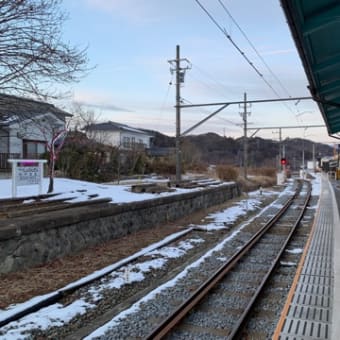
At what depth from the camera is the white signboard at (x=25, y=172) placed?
42.0 feet

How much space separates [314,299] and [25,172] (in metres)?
9.48

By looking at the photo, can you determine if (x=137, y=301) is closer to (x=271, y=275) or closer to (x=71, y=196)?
(x=271, y=275)

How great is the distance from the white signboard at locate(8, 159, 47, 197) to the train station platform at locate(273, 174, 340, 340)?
8.19 metres

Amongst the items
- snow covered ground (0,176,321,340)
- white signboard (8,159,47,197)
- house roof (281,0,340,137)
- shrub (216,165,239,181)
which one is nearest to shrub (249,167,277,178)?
shrub (216,165,239,181)

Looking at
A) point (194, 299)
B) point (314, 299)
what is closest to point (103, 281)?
point (194, 299)

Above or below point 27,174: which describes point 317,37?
above

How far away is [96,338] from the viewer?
18.3 ft

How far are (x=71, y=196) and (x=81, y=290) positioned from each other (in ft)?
23.9

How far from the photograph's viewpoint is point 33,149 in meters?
36.0

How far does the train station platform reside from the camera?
5598 millimetres

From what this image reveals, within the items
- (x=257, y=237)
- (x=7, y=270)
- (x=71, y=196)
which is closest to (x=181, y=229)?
(x=257, y=237)

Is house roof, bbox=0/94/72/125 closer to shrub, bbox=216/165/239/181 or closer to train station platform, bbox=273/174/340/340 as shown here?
train station platform, bbox=273/174/340/340

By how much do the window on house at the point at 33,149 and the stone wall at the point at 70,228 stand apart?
68.0 feet

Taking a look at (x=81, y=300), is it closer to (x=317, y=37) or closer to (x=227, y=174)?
(x=317, y=37)
